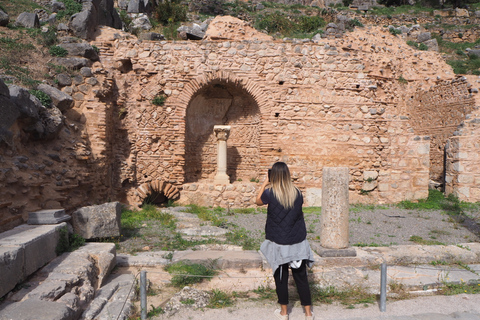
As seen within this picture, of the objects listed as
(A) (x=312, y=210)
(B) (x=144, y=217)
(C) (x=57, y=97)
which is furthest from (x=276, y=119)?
(C) (x=57, y=97)

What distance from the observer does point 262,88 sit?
35.1 ft

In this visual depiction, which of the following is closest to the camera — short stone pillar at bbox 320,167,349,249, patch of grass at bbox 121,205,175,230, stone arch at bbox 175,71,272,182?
short stone pillar at bbox 320,167,349,249

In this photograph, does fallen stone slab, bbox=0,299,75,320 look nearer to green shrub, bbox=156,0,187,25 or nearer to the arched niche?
the arched niche

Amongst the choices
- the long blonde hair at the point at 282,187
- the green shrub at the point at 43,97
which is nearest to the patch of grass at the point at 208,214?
the long blonde hair at the point at 282,187

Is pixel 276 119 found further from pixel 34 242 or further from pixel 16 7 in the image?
pixel 16 7

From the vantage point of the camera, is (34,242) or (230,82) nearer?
(34,242)

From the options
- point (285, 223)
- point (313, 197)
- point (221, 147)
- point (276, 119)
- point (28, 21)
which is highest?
point (28, 21)

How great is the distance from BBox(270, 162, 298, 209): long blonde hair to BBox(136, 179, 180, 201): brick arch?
7137mm

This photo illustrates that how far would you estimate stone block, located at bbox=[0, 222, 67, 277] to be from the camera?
3.78 metres

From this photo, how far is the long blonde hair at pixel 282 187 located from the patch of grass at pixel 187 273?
1674 mm

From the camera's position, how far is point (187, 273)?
463 cm

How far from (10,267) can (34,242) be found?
0.60 meters

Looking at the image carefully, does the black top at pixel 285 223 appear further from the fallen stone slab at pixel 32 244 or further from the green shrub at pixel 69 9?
the green shrub at pixel 69 9

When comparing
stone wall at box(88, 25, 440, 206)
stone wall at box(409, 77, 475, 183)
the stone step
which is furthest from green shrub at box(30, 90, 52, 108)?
stone wall at box(409, 77, 475, 183)
